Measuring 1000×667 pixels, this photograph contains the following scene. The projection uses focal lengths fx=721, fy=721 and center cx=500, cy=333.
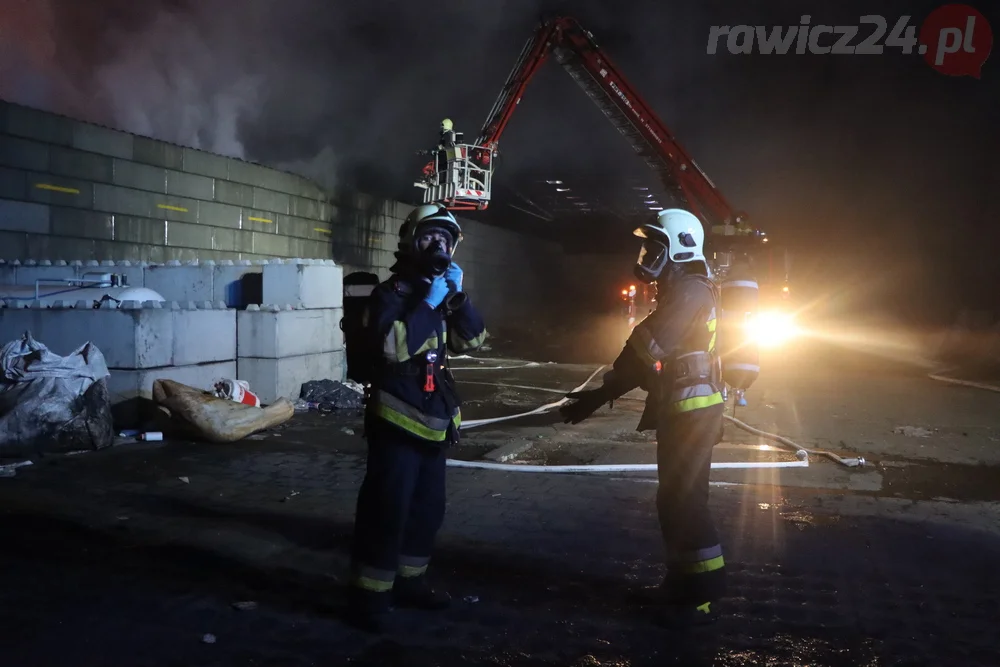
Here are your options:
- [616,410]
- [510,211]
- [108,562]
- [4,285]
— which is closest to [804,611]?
[108,562]

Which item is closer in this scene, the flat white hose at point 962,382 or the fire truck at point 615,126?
the flat white hose at point 962,382

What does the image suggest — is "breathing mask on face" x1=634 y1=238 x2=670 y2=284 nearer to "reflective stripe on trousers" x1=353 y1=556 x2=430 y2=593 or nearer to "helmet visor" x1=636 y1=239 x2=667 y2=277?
"helmet visor" x1=636 y1=239 x2=667 y2=277

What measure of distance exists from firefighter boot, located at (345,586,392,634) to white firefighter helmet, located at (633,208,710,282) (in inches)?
70.2

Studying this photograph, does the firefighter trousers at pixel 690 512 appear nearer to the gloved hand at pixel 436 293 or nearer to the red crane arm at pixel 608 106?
the gloved hand at pixel 436 293

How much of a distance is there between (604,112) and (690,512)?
1226 cm

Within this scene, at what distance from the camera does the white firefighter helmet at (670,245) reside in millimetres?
3262

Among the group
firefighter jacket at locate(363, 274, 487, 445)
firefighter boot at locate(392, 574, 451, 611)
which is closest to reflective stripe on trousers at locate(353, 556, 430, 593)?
firefighter boot at locate(392, 574, 451, 611)

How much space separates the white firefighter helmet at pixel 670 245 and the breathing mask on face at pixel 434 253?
0.93 metres

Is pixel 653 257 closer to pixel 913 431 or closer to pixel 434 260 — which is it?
pixel 434 260

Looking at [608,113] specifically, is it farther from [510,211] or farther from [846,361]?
[510,211]

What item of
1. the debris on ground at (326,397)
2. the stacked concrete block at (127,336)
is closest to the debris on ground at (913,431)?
Result: the debris on ground at (326,397)

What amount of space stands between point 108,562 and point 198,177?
8607 millimetres

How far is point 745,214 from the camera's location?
1449cm

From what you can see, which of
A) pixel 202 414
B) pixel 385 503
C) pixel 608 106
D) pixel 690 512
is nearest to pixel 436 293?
pixel 385 503
